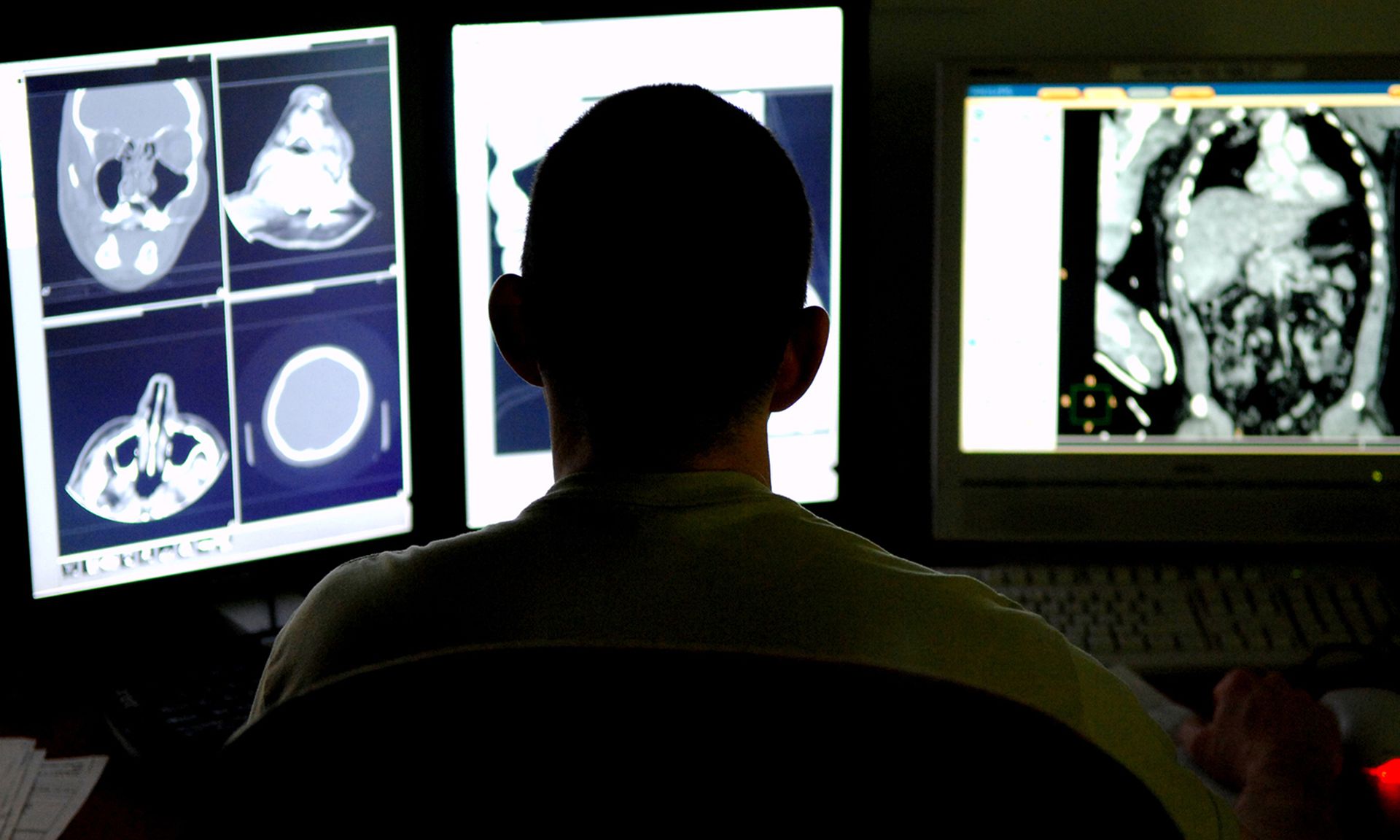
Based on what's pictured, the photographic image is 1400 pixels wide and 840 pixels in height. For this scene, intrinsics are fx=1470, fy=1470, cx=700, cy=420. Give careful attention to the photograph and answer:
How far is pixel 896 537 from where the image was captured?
5.39 feet

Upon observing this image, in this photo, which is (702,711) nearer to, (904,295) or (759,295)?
(759,295)

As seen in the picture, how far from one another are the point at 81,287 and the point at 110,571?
0.82 ft

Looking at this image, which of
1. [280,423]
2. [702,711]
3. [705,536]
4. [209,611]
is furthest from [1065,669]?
[209,611]

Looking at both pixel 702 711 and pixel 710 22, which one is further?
pixel 710 22

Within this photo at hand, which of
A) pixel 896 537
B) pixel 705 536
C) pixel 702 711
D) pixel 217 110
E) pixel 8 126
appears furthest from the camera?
pixel 896 537

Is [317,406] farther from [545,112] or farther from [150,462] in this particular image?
[545,112]

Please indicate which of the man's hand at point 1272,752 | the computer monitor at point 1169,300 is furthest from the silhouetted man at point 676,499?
the computer monitor at point 1169,300

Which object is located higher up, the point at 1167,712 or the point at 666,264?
the point at 666,264

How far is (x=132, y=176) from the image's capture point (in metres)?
1.22

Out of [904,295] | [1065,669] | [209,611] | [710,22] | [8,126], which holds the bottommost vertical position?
[209,611]

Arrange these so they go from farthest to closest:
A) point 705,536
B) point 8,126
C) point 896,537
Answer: point 896,537 < point 8,126 < point 705,536

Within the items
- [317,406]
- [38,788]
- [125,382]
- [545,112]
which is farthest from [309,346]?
[38,788]

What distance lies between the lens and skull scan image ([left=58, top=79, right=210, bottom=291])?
1.19 meters

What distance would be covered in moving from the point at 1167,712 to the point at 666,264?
2.24ft
